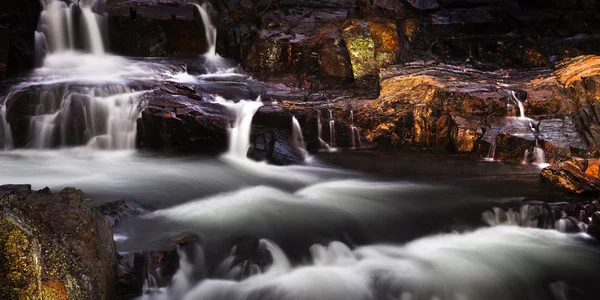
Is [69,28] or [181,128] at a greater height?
[69,28]

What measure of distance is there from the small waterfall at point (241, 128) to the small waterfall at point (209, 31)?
475cm

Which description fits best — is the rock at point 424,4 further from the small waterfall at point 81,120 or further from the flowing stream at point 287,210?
the small waterfall at point 81,120

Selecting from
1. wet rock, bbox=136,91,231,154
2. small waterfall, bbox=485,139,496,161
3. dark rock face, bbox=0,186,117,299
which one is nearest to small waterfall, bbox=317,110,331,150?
wet rock, bbox=136,91,231,154

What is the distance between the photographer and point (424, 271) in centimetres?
536

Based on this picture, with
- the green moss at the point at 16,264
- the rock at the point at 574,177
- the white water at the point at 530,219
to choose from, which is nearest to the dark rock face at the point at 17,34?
the green moss at the point at 16,264

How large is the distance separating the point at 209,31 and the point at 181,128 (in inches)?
246

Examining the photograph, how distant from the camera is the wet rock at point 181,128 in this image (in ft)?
32.4

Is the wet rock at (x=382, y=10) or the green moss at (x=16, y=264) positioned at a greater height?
the wet rock at (x=382, y=10)

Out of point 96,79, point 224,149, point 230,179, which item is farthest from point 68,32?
point 230,179

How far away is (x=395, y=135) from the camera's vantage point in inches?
405

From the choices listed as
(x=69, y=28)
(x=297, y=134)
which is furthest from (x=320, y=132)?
(x=69, y=28)

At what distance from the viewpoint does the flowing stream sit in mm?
5109

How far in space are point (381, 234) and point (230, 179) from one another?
3178 mm

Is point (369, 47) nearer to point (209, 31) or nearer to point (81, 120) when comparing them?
point (209, 31)
